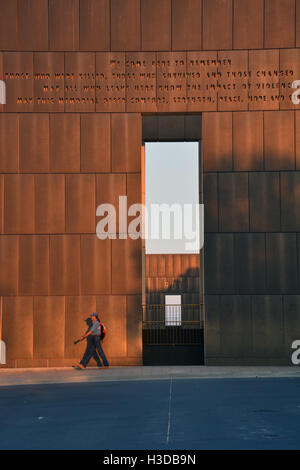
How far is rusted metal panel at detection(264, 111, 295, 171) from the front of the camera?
21219 millimetres

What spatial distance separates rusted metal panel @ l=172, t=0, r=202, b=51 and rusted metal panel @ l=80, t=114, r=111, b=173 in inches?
125

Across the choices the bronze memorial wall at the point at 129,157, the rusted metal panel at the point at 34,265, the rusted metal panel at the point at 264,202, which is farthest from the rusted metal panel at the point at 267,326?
the rusted metal panel at the point at 34,265

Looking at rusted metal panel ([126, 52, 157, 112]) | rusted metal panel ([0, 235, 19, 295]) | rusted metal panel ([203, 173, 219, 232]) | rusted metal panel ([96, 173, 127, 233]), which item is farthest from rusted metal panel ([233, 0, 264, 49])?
rusted metal panel ([0, 235, 19, 295])

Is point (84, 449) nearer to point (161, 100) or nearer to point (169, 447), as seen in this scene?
point (169, 447)

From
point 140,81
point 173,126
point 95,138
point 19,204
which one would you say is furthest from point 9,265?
point 173,126

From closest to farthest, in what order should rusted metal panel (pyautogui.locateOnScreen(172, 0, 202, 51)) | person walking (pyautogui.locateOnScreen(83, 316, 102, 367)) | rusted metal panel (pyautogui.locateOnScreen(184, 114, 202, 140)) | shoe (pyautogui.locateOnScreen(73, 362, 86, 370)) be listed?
person walking (pyautogui.locateOnScreen(83, 316, 102, 367)) < shoe (pyautogui.locateOnScreen(73, 362, 86, 370)) < rusted metal panel (pyautogui.locateOnScreen(172, 0, 202, 51)) < rusted metal panel (pyautogui.locateOnScreen(184, 114, 202, 140))

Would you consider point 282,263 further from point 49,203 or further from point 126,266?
point 49,203

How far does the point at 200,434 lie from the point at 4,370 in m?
11.1

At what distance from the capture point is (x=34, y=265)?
2112cm

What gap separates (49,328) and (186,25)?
1014cm

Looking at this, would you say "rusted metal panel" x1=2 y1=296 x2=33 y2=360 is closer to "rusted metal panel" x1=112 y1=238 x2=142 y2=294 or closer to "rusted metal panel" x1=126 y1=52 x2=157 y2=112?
"rusted metal panel" x1=112 y1=238 x2=142 y2=294

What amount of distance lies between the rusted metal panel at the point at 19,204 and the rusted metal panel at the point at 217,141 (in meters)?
5.42

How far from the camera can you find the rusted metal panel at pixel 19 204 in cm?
2122

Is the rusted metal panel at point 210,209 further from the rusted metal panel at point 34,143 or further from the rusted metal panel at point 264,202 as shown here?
the rusted metal panel at point 34,143
